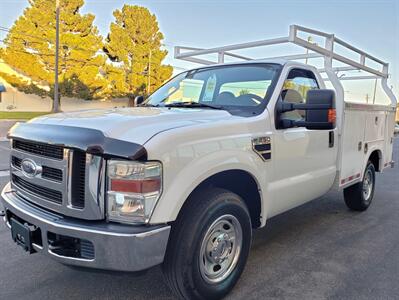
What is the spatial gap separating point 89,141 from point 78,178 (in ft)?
0.85

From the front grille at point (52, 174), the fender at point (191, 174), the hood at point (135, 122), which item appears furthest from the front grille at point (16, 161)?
the fender at point (191, 174)

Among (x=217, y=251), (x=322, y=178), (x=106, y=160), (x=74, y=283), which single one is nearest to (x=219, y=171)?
(x=217, y=251)

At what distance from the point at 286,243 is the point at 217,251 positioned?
62.6 inches

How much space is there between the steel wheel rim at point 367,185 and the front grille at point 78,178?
4.49 m

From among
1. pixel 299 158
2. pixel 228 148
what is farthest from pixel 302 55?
pixel 228 148

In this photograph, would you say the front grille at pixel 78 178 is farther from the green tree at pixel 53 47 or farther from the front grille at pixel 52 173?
the green tree at pixel 53 47

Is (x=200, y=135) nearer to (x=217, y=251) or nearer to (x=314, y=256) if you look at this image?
(x=217, y=251)

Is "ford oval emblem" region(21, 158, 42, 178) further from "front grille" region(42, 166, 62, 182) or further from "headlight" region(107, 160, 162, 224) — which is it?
"headlight" region(107, 160, 162, 224)

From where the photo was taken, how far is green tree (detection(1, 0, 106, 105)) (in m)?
31.1

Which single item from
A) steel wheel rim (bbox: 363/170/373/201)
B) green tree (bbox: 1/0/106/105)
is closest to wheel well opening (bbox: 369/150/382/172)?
steel wheel rim (bbox: 363/170/373/201)

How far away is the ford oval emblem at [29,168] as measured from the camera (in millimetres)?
2650

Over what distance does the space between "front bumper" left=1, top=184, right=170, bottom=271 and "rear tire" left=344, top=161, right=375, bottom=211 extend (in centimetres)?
395

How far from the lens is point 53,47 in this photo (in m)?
31.9

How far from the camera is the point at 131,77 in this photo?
120ft
